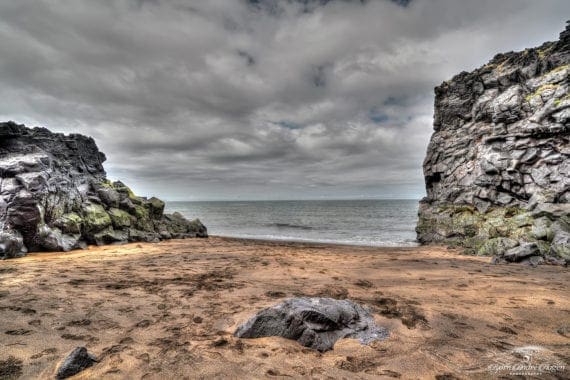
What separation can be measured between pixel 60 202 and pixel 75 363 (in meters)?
16.7

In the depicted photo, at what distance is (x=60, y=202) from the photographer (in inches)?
640

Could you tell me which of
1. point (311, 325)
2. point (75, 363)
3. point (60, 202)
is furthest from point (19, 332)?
point (60, 202)

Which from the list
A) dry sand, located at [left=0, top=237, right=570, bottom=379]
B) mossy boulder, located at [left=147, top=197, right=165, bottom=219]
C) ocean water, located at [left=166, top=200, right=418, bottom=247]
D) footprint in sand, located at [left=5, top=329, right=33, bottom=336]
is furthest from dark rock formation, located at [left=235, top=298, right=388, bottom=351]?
mossy boulder, located at [left=147, top=197, right=165, bottom=219]

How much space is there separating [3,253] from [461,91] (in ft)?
125

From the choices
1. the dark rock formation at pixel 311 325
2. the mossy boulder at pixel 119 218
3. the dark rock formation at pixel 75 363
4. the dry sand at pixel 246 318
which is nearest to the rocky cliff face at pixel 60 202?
the mossy boulder at pixel 119 218

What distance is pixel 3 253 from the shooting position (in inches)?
462

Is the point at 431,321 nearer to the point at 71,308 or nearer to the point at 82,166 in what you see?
the point at 71,308

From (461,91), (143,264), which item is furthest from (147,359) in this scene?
(461,91)

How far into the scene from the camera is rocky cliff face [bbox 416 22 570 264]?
16939mm

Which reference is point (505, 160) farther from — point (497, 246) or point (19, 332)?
point (19, 332)

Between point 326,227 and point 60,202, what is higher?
point 60,202

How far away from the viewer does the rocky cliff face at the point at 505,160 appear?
1694cm

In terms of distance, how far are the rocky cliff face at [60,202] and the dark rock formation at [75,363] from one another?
12307 mm

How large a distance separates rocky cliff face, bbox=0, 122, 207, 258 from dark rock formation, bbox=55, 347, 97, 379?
40.4ft
